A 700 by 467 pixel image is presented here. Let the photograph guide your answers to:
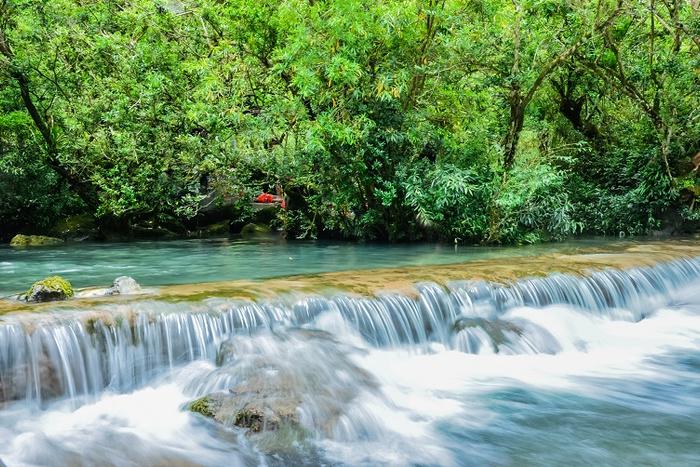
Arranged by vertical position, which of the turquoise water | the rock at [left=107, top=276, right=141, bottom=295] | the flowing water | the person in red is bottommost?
the flowing water

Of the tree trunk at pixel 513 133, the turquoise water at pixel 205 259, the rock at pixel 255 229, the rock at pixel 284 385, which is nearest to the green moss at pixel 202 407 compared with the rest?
the rock at pixel 284 385

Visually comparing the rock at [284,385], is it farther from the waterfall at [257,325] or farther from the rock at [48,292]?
the rock at [48,292]

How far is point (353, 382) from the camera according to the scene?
592 cm

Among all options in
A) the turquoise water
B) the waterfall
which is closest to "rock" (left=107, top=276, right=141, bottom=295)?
the waterfall

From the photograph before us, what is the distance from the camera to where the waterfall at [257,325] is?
17.8ft

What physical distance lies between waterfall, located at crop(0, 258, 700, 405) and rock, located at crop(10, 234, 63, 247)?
10665 mm

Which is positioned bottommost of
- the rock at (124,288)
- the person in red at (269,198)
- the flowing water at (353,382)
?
the flowing water at (353,382)

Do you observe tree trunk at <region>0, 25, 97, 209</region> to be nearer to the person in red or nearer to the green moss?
the person in red

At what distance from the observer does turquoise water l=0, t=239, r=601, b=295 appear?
9.71 m

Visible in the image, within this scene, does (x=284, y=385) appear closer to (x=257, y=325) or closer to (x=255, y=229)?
(x=257, y=325)

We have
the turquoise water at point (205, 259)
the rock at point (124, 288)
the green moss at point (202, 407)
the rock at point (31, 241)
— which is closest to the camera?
the green moss at point (202, 407)

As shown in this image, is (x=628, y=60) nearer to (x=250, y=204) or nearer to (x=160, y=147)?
(x=250, y=204)

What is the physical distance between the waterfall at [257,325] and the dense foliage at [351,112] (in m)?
4.72

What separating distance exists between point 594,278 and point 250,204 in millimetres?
9882
